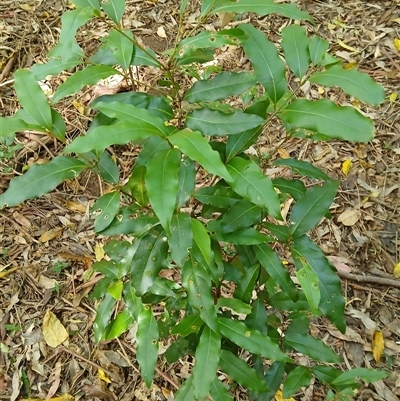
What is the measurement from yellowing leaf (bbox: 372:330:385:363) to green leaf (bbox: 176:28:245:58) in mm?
1669

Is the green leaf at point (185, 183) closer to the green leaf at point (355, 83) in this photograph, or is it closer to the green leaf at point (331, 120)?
the green leaf at point (331, 120)

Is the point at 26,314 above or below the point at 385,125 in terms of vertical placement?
below

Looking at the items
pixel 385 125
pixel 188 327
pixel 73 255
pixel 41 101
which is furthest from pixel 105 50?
pixel 385 125

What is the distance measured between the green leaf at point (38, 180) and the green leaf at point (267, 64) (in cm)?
55

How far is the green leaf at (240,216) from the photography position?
1.39 metres

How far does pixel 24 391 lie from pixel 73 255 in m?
0.69

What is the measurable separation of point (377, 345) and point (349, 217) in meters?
0.70

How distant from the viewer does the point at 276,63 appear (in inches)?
53.0

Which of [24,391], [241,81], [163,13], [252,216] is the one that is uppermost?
[241,81]

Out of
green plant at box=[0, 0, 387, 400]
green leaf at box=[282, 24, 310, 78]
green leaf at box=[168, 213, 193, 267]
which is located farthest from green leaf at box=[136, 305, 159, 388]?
green leaf at box=[282, 24, 310, 78]

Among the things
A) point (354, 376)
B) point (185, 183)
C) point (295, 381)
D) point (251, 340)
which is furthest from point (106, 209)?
point (354, 376)

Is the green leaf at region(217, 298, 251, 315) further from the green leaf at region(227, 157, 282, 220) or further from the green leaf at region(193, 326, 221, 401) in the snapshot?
the green leaf at region(227, 157, 282, 220)

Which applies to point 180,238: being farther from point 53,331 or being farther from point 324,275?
point 53,331

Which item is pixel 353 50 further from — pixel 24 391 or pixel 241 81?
→ pixel 24 391
